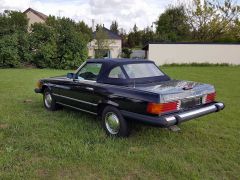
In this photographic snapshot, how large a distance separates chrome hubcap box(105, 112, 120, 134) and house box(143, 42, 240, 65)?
2358 centimetres

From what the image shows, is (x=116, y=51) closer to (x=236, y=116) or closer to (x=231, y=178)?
(x=236, y=116)

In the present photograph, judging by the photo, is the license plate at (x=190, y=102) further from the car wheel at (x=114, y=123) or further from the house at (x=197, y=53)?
the house at (x=197, y=53)

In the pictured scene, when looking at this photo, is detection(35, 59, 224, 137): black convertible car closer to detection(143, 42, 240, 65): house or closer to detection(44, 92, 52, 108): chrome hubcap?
detection(44, 92, 52, 108): chrome hubcap

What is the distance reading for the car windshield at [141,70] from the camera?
16.7 ft

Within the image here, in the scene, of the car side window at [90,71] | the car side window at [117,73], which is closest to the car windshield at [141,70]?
the car side window at [117,73]

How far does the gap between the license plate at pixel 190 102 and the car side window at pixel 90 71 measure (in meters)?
1.88

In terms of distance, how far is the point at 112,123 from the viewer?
4855mm

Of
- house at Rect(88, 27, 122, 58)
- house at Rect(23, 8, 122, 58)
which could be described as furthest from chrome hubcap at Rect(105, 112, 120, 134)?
house at Rect(88, 27, 122, 58)

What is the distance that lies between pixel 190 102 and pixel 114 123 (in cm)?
143

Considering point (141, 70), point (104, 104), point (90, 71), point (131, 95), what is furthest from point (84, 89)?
point (131, 95)

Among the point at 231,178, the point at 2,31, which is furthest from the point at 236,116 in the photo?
the point at 2,31

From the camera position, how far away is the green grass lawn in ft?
11.6

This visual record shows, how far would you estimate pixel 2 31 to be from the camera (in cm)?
2239

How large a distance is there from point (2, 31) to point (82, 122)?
65.8 feet
